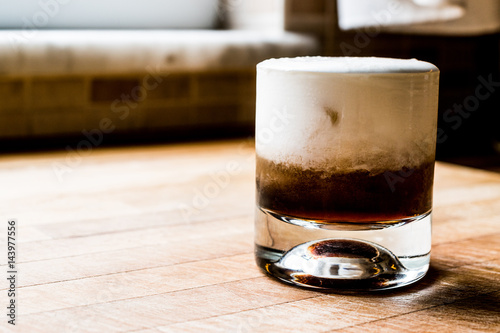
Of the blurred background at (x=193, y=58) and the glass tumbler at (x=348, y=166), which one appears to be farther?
the blurred background at (x=193, y=58)

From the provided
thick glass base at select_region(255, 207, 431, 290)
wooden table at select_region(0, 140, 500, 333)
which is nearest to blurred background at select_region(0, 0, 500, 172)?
wooden table at select_region(0, 140, 500, 333)

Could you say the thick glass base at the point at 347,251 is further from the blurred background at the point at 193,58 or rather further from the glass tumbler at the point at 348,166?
the blurred background at the point at 193,58

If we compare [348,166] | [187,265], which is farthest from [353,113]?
[187,265]

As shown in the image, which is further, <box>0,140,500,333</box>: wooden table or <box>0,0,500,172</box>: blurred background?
<box>0,0,500,172</box>: blurred background

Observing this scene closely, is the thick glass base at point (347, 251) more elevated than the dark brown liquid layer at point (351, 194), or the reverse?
the dark brown liquid layer at point (351, 194)

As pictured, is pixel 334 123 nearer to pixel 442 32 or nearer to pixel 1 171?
pixel 1 171

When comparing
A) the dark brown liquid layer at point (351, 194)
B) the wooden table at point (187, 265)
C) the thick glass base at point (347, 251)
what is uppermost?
the dark brown liquid layer at point (351, 194)

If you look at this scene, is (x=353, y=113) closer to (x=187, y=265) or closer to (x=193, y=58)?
(x=187, y=265)

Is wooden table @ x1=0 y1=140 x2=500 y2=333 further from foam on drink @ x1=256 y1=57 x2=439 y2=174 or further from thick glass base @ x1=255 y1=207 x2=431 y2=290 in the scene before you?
foam on drink @ x1=256 y1=57 x2=439 y2=174

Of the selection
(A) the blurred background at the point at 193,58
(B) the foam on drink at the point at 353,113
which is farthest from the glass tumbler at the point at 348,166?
(A) the blurred background at the point at 193,58
